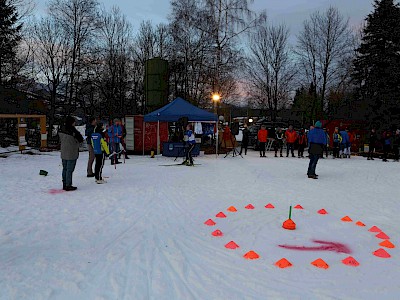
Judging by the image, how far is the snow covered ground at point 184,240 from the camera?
353cm

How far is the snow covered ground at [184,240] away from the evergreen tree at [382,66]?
14695 millimetres

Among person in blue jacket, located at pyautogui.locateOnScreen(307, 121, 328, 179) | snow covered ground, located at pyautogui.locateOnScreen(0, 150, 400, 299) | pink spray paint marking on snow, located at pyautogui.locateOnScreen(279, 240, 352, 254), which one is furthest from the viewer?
person in blue jacket, located at pyautogui.locateOnScreen(307, 121, 328, 179)

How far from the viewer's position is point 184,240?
5.03 m

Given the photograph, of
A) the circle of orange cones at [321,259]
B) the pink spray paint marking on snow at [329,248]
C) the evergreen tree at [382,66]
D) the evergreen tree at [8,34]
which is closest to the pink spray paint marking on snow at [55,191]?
the circle of orange cones at [321,259]

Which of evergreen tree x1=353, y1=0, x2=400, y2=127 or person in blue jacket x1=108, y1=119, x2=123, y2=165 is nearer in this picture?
person in blue jacket x1=108, y1=119, x2=123, y2=165

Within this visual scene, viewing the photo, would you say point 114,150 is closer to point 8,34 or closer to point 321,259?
point 321,259

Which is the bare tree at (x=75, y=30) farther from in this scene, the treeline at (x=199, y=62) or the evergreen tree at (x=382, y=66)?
the evergreen tree at (x=382, y=66)

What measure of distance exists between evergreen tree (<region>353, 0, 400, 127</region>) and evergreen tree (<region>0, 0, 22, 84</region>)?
81.6ft

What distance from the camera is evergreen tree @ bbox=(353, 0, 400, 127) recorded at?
2273 centimetres

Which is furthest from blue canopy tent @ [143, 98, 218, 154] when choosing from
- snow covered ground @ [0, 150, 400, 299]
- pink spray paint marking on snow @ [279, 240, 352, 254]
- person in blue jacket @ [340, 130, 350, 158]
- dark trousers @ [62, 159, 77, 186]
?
pink spray paint marking on snow @ [279, 240, 352, 254]

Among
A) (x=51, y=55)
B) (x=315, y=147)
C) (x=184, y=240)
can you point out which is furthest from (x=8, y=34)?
(x=184, y=240)

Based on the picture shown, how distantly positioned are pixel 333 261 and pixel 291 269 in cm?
68

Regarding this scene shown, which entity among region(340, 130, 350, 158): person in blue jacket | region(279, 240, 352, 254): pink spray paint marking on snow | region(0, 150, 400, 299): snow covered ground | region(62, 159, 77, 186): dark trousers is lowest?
region(279, 240, 352, 254): pink spray paint marking on snow

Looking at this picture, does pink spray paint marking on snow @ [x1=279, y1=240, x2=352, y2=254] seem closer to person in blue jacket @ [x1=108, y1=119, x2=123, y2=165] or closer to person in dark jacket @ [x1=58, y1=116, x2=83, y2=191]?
person in dark jacket @ [x1=58, y1=116, x2=83, y2=191]
